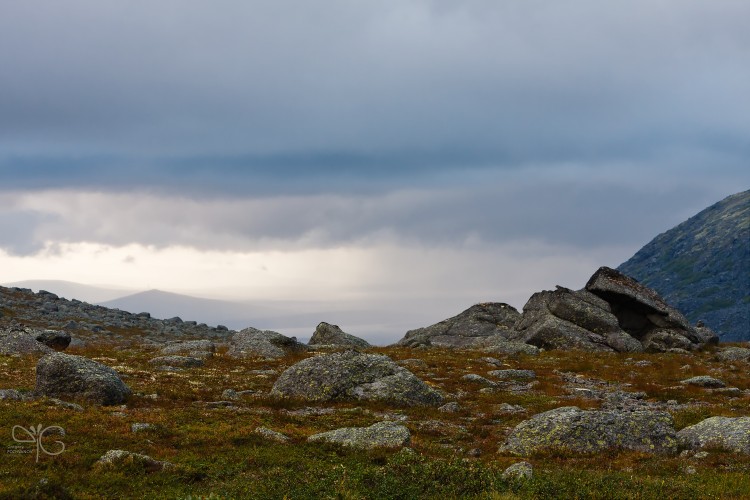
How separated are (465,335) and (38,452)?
57.5 m

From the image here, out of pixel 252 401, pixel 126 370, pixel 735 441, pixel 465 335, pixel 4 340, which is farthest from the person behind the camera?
pixel 465 335

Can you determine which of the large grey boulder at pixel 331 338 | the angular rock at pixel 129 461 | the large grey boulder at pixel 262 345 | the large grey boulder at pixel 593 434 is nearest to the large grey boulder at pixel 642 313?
Result: the large grey boulder at pixel 331 338

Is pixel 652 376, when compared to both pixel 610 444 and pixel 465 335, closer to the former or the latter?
pixel 610 444

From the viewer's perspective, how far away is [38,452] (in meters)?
19.4

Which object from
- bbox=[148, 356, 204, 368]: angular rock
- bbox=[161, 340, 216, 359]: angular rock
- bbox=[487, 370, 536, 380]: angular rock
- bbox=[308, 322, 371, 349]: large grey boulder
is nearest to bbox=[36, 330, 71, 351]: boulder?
bbox=[161, 340, 216, 359]: angular rock

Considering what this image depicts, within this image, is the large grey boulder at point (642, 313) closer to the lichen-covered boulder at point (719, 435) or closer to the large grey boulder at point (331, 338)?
→ the large grey boulder at point (331, 338)

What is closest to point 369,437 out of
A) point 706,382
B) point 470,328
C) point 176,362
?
point 176,362

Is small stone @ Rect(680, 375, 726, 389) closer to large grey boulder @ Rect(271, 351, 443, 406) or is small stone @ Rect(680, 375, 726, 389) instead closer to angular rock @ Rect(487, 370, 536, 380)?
angular rock @ Rect(487, 370, 536, 380)

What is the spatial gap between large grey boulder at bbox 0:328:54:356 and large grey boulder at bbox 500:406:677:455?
39757 millimetres

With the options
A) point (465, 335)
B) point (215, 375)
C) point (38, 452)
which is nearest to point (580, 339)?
point (465, 335)

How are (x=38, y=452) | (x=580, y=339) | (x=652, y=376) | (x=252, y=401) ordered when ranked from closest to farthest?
(x=38, y=452), (x=252, y=401), (x=652, y=376), (x=580, y=339)

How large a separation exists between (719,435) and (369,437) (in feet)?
43.5

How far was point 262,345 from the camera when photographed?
186 feet

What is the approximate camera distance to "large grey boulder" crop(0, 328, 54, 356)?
48.4m
